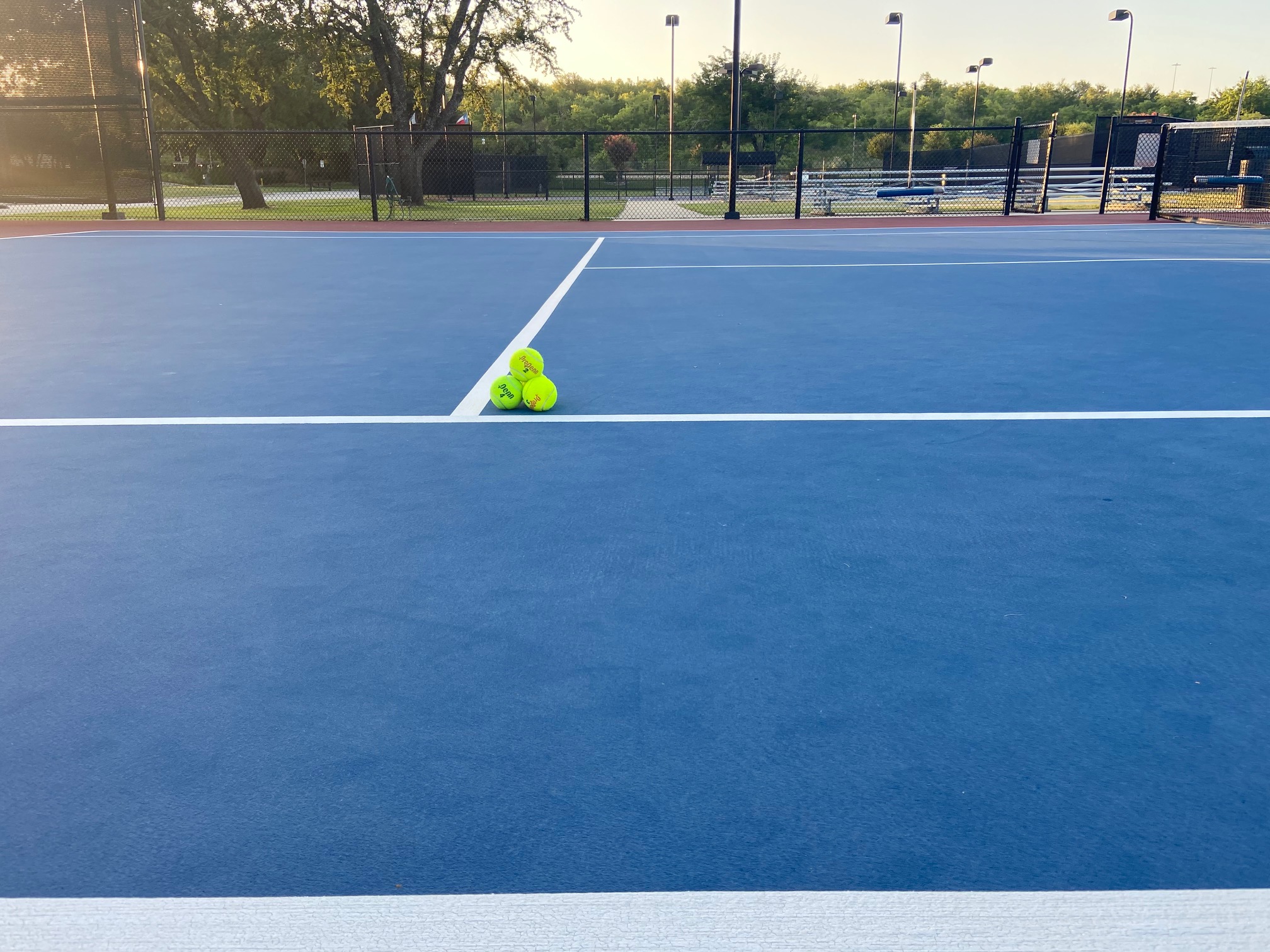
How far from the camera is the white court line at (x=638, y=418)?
540 cm

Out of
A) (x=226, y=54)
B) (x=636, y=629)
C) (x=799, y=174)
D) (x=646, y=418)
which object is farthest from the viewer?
(x=226, y=54)

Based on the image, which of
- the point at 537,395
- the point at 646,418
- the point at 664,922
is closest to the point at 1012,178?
the point at 646,418

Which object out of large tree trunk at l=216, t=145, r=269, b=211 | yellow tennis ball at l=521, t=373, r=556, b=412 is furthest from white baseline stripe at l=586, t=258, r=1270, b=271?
large tree trunk at l=216, t=145, r=269, b=211

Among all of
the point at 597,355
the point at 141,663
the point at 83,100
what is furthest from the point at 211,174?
the point at 141,663

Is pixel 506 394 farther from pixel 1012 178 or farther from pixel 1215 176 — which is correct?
pixel 1215 176

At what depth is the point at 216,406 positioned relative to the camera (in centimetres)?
579

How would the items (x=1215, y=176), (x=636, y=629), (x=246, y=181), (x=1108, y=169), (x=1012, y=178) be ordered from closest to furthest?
(x=636, y=629), (x=1108, y=169), (x=1012, y=178), (x=246, y=181), (x=1215, y=176)

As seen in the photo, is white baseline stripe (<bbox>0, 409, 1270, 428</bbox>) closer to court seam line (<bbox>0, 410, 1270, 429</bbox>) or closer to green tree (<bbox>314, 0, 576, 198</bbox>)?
court seam line (<bbox>0, 410, 1270, 429</bbox>)

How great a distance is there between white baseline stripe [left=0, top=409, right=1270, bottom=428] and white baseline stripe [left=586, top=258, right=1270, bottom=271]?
7875 mm

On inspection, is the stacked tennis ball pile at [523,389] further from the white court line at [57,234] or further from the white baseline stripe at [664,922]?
the white court line at [57,234]

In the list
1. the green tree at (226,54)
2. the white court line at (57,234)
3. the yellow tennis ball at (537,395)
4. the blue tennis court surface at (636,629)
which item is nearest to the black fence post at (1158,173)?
the blue tennis court surface at (636,629)

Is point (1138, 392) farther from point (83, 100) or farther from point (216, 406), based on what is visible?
point (83, 100)

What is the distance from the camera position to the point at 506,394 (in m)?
5.58

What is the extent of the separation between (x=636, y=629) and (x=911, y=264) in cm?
1181
